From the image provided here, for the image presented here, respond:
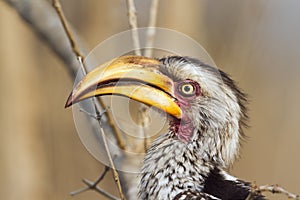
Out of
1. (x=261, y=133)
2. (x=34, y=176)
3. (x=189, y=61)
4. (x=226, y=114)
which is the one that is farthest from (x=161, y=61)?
(x=261, y=133)

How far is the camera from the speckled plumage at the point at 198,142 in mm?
2611

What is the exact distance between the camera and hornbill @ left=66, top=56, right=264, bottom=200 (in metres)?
2.53

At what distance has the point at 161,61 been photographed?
268cm

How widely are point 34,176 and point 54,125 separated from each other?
1.03 m

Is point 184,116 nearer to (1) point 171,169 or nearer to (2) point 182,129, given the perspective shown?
(2) point 182,129

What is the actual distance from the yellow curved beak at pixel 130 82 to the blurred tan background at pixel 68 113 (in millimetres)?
2913

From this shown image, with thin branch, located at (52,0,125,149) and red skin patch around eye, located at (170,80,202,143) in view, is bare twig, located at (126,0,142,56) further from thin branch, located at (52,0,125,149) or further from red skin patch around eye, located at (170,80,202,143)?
red skin patch around eye, located at (170,80,202,143)

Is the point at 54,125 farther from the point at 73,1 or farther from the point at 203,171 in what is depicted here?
the point at 203,171

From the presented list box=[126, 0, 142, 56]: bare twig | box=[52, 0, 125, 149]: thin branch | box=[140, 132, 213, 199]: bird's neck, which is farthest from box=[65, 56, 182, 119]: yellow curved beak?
box=[126, 0, 142, 56]: bare twig

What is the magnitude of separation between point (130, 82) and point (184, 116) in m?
0.29

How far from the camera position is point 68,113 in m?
7.50

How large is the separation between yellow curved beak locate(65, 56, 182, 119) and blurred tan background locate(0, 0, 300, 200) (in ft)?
9.56

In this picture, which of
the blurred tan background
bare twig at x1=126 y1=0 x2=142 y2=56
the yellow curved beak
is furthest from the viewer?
the blurred tan background

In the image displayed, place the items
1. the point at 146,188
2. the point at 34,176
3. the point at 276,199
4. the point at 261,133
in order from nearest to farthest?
1. the point at 146,188
2. the point at 276,199
3. the point at 34,176
4. the point at 261,133
